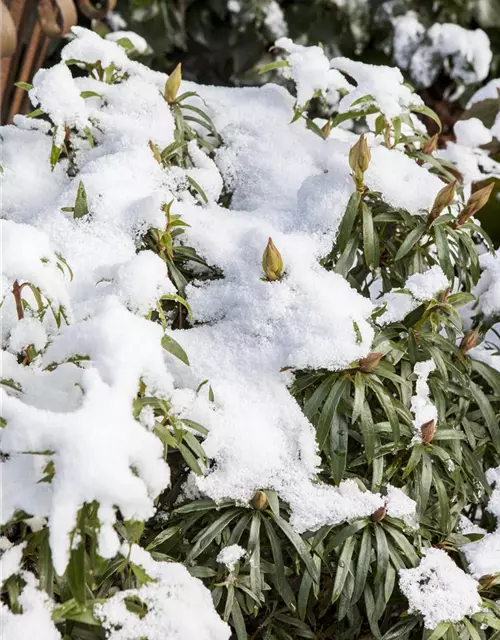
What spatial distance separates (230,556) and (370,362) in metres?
0.33

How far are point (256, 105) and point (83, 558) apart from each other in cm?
99

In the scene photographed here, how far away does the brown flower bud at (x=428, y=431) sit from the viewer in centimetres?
102

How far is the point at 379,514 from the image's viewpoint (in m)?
0.98

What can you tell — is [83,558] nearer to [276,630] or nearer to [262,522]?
[262,522]

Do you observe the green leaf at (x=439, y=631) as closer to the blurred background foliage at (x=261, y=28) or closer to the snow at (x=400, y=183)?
the snow at (x=400, y=183)

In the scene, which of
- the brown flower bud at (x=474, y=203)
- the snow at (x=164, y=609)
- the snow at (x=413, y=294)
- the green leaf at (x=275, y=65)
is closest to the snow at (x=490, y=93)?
the green leaf at (x=275, y=65)

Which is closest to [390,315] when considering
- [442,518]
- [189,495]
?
[442,518]

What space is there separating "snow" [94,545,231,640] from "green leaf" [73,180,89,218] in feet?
1.65

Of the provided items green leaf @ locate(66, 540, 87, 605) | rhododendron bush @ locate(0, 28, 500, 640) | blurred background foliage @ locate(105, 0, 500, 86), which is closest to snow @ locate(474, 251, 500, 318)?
rhododendron bush @ locate(0, 28, 500, 640)

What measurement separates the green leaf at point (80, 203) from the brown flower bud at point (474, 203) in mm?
604

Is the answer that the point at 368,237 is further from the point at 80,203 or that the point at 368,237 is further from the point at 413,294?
the point at 80,203

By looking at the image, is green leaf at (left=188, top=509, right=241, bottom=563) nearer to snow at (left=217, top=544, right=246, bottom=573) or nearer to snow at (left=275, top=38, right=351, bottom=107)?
snow at (left=217, top=544, right=246, bottom=573)

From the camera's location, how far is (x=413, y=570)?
3.19 ft

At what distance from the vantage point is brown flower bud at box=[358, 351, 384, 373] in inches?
38.3
